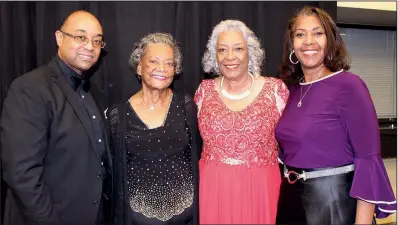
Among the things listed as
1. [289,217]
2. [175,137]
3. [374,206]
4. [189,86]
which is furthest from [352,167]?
[189,86]

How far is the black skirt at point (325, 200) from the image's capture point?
1669 millimetres

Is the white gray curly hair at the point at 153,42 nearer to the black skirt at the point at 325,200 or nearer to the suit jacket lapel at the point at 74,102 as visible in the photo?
the suit jacket lapel at the point at 74,102

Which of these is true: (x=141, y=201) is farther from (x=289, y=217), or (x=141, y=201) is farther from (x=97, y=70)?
(x=97, y=70)

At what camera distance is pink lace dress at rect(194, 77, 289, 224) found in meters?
1.89

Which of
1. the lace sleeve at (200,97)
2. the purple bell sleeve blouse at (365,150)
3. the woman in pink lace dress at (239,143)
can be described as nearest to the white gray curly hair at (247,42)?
the woman in pink lace dress at (239,143)

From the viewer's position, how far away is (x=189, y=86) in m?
2.62

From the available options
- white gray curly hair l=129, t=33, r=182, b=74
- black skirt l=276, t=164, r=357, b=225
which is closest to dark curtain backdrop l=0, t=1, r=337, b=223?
white gray curly hair l=129, t=33, r=182, b=74

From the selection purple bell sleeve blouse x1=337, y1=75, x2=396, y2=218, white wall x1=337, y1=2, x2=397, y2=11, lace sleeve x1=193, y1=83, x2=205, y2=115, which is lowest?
purple bell sleeve blouse x1=337, y1=75, x2=396, y2=218

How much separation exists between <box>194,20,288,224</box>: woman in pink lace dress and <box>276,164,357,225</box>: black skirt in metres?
0.19

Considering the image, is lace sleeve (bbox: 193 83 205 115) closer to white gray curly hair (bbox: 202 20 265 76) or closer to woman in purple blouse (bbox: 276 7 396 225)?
white gray curly hair (bbox: 202 20 265 76)

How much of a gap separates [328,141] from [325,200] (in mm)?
262

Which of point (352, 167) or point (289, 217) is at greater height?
point (352, 167)

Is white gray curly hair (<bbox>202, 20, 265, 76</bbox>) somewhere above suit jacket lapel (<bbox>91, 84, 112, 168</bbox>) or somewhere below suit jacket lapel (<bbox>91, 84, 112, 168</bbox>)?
above

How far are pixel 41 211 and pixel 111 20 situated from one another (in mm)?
1307
